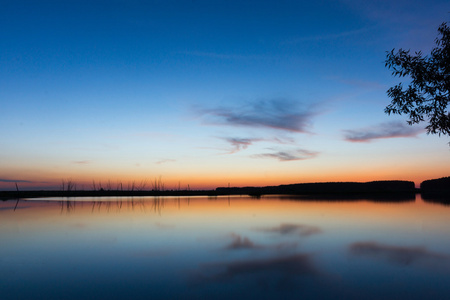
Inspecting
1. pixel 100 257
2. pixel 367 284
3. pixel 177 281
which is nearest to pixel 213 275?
pixel 177 281

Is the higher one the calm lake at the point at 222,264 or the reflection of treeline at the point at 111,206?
the reflection of treeline at the point at 111,206

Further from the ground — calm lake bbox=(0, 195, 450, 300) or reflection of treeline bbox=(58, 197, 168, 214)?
reflection of treeline bbox=(58, 197, 168, 214)

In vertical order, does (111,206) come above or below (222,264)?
above

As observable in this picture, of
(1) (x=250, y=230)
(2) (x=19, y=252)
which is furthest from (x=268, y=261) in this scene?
(2) (x=19, y=252)

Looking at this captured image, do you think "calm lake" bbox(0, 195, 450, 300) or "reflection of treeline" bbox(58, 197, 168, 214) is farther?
"reflection of treeline" bbox(58, 197, 168, 214)

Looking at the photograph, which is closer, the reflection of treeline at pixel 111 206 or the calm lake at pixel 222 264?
the calm lake at pixel 222 264

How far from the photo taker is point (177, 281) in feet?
38.4

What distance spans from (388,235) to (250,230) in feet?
34.1

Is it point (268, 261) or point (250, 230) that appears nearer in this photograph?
point (268, 261)

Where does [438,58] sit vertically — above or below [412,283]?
above

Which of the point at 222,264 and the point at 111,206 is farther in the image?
the point at 111,206

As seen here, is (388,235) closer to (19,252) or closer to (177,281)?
(177,281)

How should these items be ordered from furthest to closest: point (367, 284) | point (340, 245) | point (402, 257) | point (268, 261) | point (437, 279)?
point (340, 245) < point (402, 257) < point (268, 261) < point (437, 279) < point (367, 284)

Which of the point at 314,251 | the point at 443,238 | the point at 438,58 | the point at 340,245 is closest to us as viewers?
the point at 438,58
